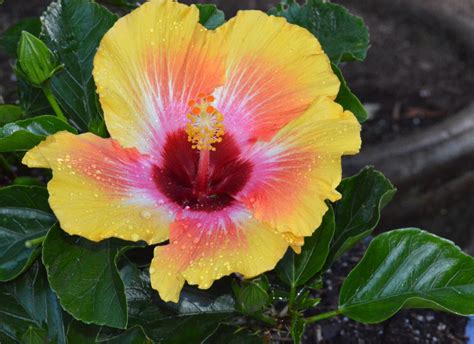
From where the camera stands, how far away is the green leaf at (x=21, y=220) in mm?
A: 1153

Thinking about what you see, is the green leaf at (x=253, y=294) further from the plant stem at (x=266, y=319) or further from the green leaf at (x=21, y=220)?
the green leaf at (x=21, y=220)

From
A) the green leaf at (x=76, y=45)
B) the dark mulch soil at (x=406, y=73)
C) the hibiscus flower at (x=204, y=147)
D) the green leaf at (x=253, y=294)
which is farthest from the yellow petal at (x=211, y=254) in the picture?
the dark mulch soil at (x=406, y=73)

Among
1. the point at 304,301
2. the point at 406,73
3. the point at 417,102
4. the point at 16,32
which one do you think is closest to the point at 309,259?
the point at 304,301

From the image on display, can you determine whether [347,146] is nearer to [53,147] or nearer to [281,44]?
[281,44]

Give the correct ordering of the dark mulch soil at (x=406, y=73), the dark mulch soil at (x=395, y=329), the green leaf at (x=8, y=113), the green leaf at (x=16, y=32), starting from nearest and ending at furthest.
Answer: the green leaf at (x=8, y=113) < the green leaf at (x=16, y=32) < the dark mulch soil at (x=395, y=329) < the dark mulch soil at (x=406, y=73)

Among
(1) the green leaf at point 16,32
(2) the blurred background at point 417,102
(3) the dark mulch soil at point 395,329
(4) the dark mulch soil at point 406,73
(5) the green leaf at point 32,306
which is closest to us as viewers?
(5) the green leaf at point 32,306

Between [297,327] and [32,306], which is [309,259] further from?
[32,306]

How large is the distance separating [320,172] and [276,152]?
0.09 meters

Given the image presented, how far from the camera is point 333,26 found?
1345 millimetres

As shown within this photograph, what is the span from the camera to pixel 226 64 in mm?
1127

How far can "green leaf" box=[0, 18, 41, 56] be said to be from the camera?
1.47m

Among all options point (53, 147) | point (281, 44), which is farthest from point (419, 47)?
point (53, 147)

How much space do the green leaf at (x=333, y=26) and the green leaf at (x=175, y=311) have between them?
438mm

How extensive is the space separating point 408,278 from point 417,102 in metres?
1.70
